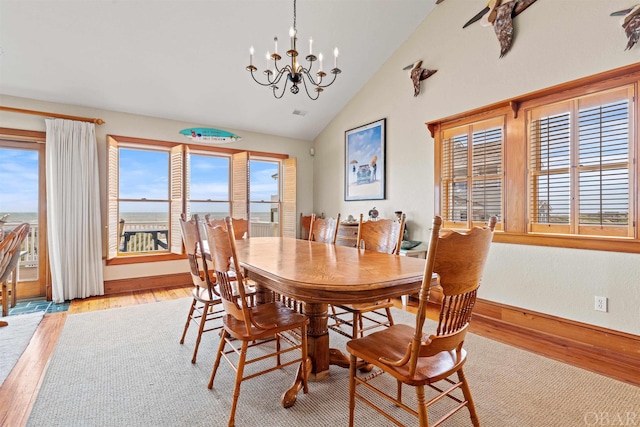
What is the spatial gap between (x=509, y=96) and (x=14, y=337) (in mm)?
5159

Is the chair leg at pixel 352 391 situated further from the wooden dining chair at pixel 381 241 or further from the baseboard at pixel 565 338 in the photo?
the baseboard at pixel 565 338

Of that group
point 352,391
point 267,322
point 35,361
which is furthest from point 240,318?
point 35,361

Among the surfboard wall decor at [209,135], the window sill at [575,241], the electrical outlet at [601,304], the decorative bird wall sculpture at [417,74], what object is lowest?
the electrical outlet at [601,304]

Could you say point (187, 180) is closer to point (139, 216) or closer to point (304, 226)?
point (139, 216)

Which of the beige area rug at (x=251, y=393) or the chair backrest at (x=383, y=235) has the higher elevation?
the chair backrest at (x=383, y=235)

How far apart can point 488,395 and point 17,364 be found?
131 inches

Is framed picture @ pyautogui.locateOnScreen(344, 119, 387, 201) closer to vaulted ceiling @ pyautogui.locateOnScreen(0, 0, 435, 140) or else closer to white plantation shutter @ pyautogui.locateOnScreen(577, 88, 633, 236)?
vaulted ceiling @ pyautogui.locateOnScreen(0, 0, 435, 140)

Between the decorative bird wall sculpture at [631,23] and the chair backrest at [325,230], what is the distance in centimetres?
264

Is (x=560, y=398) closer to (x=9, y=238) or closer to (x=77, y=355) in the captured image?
(x=77, y=355)

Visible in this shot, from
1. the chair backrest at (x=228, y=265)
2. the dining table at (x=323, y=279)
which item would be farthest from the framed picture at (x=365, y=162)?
the chair backrest at (x=228, y=265)

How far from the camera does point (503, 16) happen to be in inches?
120

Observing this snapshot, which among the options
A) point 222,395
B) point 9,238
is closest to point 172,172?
point 9,238

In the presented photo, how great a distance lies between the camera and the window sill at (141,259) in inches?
169

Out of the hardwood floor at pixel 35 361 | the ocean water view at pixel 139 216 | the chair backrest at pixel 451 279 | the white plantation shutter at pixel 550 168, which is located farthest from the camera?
the ocean water view at pixel 139 216
